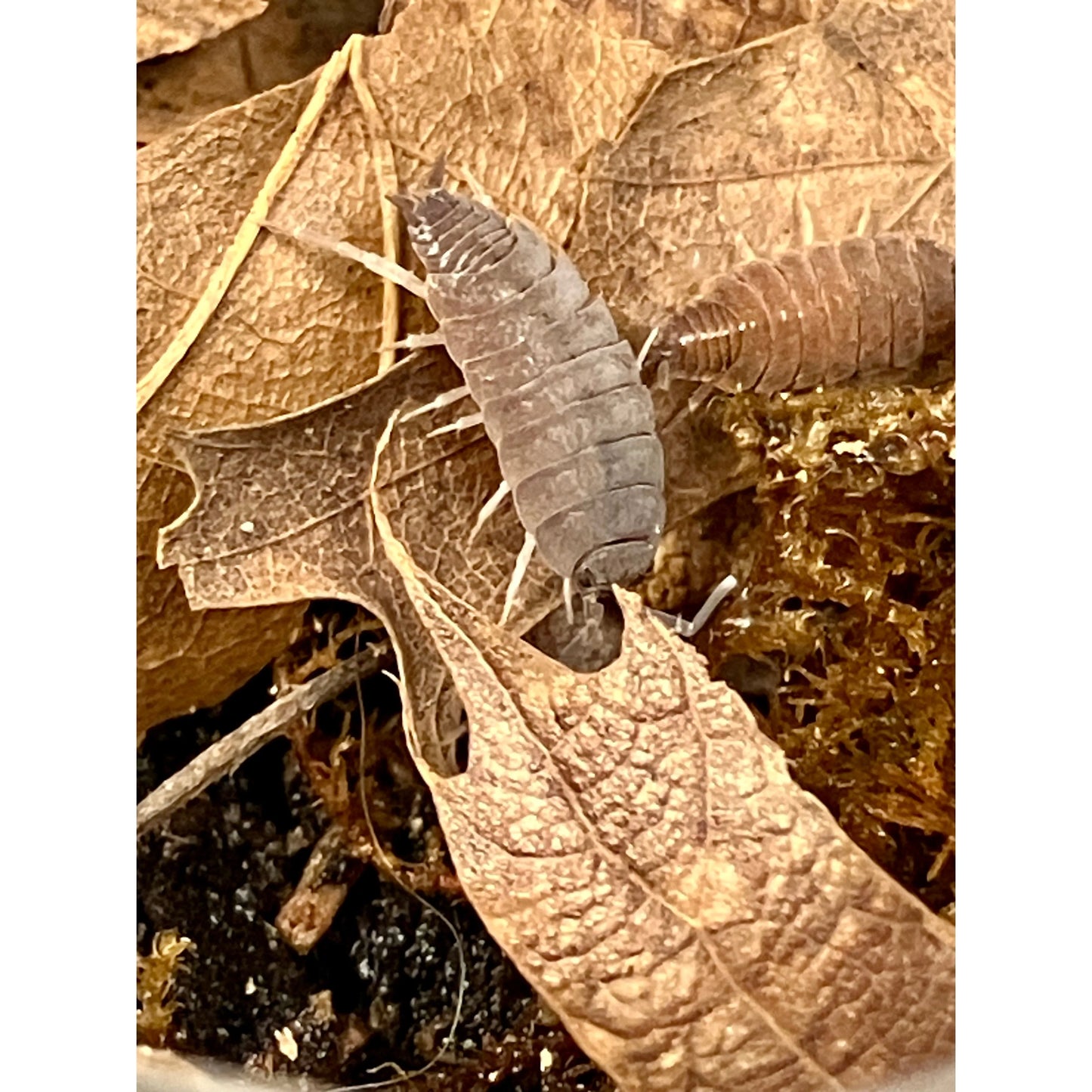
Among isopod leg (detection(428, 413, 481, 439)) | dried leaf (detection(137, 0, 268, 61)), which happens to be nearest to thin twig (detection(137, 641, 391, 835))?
isopod leg (detection(428, 413, 481, 439))

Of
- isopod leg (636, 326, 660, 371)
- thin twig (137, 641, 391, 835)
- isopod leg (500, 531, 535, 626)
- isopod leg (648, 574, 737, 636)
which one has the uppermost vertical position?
isopod leg (636, 326, 660, 371)

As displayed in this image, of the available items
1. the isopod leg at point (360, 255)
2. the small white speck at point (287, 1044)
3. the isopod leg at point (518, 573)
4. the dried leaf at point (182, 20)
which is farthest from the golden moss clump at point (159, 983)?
the dried leaf at point (182, 20)

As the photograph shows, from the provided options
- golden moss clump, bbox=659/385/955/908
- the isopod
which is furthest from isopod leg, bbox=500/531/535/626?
golden moss clump, bbox=659/385/955/908

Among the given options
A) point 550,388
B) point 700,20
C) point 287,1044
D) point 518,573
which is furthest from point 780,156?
point 287,1044

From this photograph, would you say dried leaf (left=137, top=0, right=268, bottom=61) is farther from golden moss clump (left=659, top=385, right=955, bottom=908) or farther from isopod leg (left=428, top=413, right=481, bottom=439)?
golden moss clump (left=659, top=385, right=955, bottom=908)

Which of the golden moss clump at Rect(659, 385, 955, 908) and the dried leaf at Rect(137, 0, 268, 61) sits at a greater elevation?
the dried leaf at Rect(137, 0, 268, 61)
